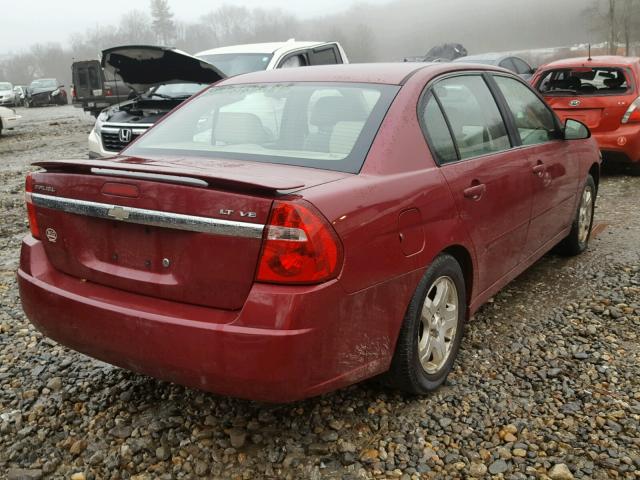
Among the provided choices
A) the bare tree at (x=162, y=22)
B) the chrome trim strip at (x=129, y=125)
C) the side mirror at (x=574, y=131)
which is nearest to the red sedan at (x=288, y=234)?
the side mirror at (x=574, y=131)

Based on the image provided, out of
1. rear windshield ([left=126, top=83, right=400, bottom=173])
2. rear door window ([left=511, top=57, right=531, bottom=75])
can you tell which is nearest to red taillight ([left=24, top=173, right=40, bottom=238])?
rear windshield ([left=126, top=83, right=400, bottom=173])

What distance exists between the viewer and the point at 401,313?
98.4 inches

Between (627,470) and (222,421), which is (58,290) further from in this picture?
(627,470)

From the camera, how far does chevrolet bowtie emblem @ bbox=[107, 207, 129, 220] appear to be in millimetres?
2293

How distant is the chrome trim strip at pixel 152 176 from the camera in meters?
2.17

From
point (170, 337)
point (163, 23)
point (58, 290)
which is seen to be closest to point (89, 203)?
point (58, 290)

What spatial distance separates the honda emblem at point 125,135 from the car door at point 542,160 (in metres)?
4.74

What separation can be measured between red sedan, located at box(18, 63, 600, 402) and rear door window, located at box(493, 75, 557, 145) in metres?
0.35

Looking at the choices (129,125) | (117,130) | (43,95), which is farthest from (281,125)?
(43,95)

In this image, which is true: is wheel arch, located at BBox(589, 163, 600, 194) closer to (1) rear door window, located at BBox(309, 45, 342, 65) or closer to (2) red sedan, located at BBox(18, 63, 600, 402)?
(2) red sedan, located at BBox(18, 63, 600, 402)

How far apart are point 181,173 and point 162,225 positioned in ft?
0.66

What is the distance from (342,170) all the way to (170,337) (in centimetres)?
93

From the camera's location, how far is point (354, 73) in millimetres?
3094

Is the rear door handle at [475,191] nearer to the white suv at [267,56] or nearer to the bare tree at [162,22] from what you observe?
the white suv at [267,56]
